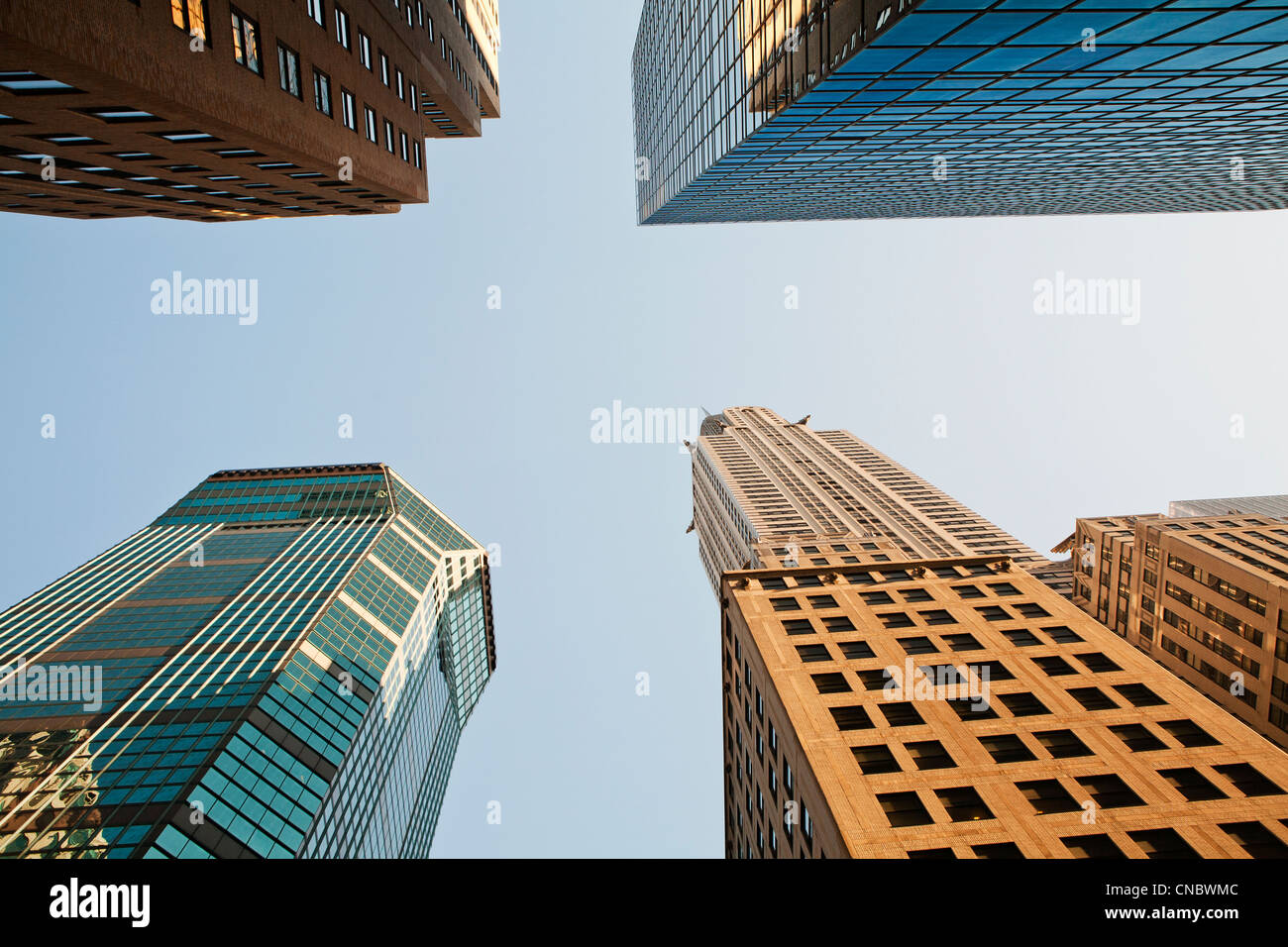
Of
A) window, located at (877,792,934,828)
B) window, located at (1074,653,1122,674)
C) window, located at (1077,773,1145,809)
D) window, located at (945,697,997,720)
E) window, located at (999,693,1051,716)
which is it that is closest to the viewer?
window, located at (877,792,934,828)

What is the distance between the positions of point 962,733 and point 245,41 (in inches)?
1433

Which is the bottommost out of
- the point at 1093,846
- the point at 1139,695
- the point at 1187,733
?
the point at 1093,846

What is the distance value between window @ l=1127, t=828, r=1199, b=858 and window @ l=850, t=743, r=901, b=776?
7679 millimetres

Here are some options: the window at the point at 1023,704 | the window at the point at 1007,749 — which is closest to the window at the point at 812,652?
the window at the point at 1023,704

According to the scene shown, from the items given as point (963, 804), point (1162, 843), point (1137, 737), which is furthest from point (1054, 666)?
point (963, 804)

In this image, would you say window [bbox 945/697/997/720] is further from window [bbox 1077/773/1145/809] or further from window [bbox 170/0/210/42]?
window [bbox 170/0/210/42]

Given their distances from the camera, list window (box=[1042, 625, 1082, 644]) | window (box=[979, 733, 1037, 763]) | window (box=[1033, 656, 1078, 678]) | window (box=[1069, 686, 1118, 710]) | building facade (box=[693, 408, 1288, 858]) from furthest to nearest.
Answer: window (box=[1042, 625, 1082, 644]) < window (box=[1033, 656, 1078, 678]) < window (box=[1069, 686, 1118, 710]) < window (box=[979, 733, 1037, 763]) < building facade (box=[693, 408, 1288, 858])

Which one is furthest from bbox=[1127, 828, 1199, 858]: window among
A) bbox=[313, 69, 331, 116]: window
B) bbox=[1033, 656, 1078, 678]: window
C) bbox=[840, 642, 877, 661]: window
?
bbox=[313, 69, 331, 116]: window

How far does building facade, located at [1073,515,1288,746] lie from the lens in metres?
42.2

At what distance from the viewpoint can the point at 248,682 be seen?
138 ft

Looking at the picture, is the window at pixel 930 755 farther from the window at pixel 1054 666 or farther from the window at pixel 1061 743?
the window at pixel 1054 666

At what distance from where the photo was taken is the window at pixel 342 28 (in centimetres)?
2704

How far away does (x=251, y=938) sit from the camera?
137 inches

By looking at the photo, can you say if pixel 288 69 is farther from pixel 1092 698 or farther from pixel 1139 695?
pixel 1139 695
